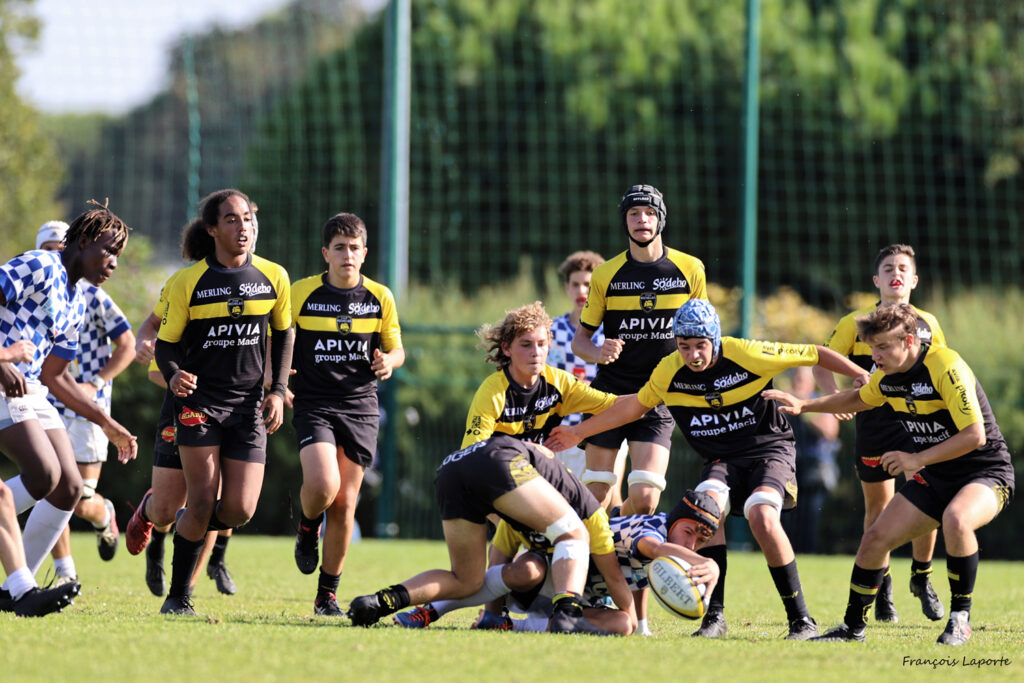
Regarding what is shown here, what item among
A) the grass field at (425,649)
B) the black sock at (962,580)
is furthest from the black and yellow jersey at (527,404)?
the black sock at (962,580)

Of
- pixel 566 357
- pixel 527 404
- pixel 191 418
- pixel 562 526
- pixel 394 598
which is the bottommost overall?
pixel 394 598

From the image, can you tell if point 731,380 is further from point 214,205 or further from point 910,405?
point 214,205

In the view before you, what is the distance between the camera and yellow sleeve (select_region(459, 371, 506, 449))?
22.8 feet

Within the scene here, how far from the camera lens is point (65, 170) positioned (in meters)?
24.7

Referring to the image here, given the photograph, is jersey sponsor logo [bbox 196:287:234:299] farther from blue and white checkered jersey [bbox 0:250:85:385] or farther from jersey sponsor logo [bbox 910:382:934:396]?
jersey sponsor logo [bbox 910:382:934:396]

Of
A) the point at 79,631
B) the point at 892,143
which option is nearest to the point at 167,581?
the point at 79,631

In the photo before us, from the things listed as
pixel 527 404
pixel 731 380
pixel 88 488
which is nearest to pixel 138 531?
pixel 88 488

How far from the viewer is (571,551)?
21.1ft

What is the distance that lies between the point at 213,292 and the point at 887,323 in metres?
3.50

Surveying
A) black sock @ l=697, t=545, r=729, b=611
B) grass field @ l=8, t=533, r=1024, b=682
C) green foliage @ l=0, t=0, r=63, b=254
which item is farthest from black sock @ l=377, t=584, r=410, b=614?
green foliage @ l=0, t=0, r=63, b=254

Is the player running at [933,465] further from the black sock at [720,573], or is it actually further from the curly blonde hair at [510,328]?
the curly blonde hair at [510,328]

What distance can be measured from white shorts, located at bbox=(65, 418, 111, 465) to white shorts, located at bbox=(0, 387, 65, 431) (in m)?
2.33

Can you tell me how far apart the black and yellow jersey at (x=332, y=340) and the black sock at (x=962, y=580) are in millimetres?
3374

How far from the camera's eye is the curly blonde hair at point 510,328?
702cm
